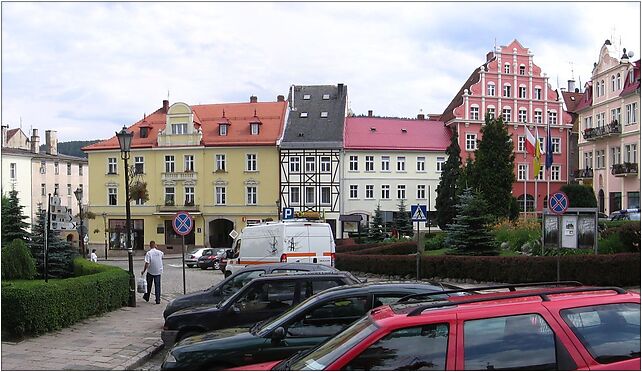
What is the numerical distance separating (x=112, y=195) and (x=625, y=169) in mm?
45447

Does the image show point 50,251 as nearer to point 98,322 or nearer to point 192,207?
point 98,322

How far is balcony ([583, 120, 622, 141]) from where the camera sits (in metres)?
54.7

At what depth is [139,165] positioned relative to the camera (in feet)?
206

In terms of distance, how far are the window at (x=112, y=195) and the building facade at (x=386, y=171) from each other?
21.9m

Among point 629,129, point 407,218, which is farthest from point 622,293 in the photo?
point 629,129

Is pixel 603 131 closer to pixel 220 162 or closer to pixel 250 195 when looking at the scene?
pixel 250 195

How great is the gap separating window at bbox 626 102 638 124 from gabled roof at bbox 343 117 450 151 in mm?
15581

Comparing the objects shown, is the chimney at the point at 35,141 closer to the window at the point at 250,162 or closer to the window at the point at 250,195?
the window at the point at 250,162

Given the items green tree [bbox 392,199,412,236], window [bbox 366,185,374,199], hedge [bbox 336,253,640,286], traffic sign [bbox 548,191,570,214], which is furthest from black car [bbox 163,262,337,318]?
window [bbox 366,185,374,199]

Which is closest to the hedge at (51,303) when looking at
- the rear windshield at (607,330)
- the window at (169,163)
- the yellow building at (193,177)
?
the rear windshield at (607,330)

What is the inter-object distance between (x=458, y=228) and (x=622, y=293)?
860 inches

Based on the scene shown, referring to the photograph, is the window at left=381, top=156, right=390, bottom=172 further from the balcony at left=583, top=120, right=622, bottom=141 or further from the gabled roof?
the balcony at left=583, top=120, right=622, bottom=141

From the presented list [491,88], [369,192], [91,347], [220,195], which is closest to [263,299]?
[91,347]

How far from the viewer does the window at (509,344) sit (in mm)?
5078
